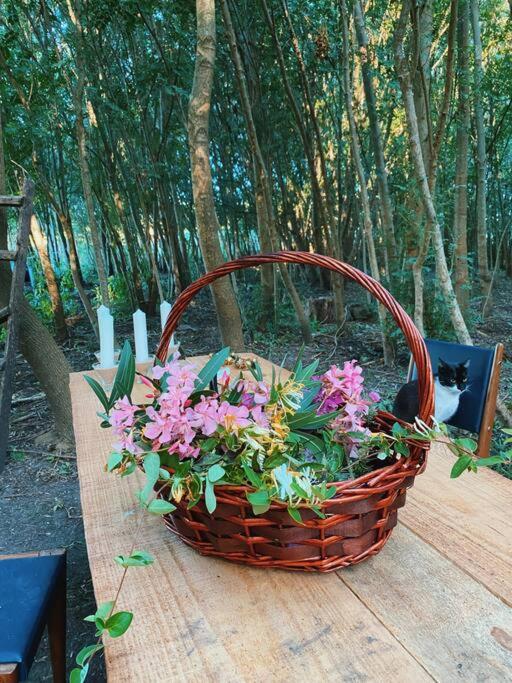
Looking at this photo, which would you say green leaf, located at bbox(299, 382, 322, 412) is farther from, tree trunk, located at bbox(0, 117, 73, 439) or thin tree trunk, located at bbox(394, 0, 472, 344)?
tree trunk, located at bbox(0, 117, 73, 439)

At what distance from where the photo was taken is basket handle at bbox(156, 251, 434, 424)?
65cm

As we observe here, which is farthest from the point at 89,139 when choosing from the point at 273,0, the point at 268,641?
the point at 268,641

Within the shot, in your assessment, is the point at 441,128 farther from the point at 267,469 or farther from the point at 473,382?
the point at 267,469

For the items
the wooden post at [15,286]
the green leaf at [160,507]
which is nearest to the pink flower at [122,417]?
the green leaf at [160,507]

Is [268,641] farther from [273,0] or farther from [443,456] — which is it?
[273,0]

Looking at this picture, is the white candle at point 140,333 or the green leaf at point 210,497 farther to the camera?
the white candle at point 140,333

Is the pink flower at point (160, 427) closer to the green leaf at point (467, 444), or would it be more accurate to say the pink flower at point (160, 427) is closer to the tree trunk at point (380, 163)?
the green leaf at point (467, 444)

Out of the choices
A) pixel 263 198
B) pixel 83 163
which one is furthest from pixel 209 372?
pixel 263 198

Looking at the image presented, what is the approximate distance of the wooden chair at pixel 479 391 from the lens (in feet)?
4.31

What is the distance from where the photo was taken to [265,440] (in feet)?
1.97

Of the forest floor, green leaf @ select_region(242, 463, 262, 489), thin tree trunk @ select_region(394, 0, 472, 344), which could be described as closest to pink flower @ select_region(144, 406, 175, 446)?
green leaf @ select_region(242, 463, 262, 489)

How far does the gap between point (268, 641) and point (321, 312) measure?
4.62 metres

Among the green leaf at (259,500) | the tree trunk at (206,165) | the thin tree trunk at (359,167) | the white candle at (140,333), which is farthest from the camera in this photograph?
the thin tree trunk at (359,167)

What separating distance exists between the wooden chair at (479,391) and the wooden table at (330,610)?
1.92 ft
